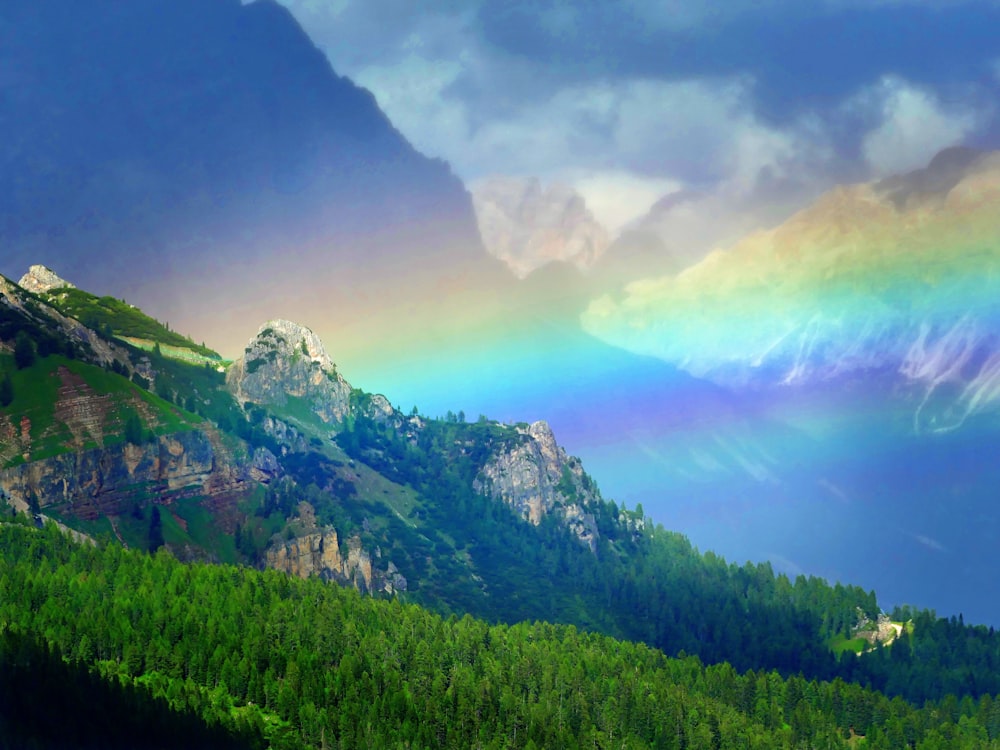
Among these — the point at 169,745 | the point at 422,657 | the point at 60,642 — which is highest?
the point at 422,657

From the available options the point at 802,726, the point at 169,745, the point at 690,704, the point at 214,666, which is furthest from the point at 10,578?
the point at 802,726

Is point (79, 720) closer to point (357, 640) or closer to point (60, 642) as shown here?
point (60, 642)

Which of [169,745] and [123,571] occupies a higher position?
[123,571]

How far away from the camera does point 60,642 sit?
513ft

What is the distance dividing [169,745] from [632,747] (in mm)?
66244

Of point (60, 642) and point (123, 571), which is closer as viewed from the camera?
point (60, 642)

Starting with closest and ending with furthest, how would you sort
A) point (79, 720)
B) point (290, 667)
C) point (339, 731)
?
point (79, 720) → point (339, 731) → point (290, 667)

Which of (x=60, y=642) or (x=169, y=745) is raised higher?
(x=60, y=642)

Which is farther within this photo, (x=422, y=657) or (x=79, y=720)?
(x=422, y=657)


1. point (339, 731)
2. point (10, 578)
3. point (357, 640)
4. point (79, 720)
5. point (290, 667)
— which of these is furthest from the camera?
point (357, 640)

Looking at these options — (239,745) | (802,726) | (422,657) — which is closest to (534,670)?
(422,657)

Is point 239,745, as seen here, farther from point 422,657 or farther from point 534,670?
point 534,670

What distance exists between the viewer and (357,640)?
614 ft

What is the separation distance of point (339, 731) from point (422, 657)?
32.2m
